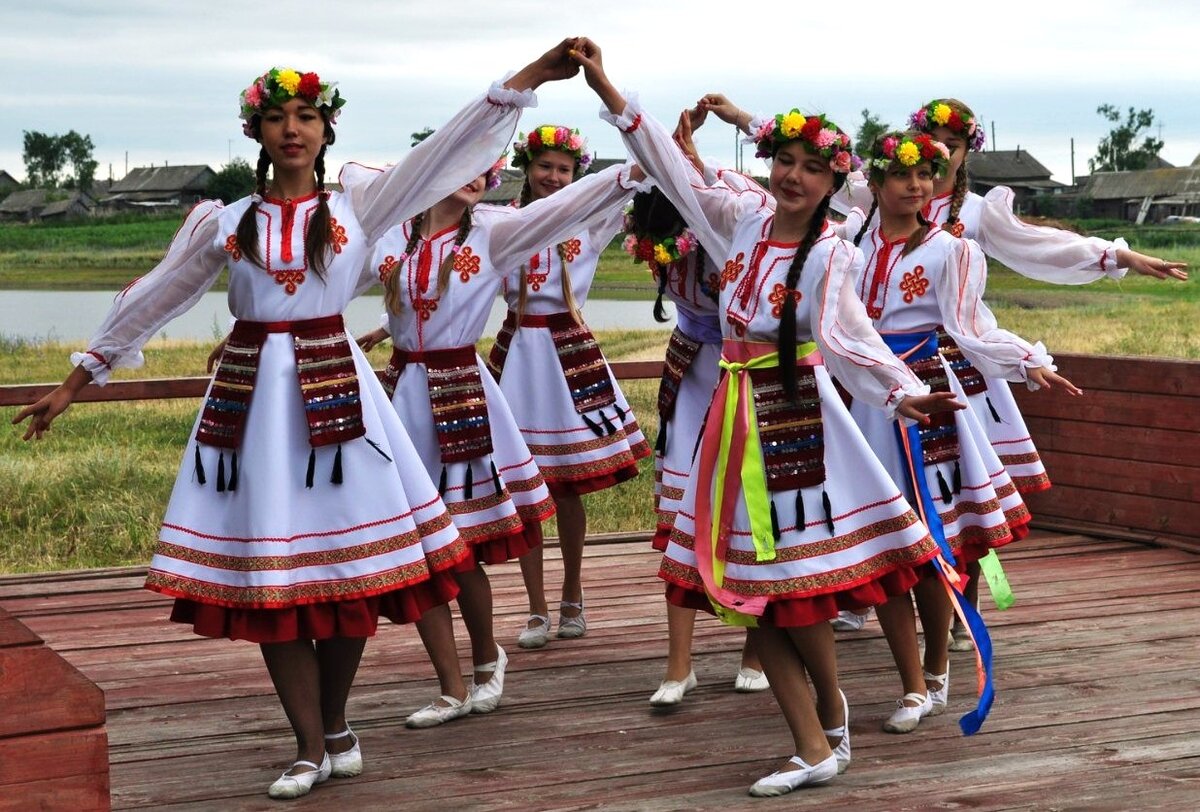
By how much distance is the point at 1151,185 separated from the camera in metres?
61.4

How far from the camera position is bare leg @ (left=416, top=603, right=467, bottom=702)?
4645 millimetres

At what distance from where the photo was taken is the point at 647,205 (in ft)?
16.6

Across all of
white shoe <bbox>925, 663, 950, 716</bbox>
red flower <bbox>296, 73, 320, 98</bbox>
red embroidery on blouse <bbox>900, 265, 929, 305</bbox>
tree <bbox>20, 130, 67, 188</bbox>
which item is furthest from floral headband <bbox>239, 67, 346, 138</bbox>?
tree <bbox>20, 130, 67, 188</bbox>

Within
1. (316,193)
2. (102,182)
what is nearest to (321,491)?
(316,193)

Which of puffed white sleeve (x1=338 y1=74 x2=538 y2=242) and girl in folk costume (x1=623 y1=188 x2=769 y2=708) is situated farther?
girl in folk costume (x1=623 y1=188 x2=769 y2=708)

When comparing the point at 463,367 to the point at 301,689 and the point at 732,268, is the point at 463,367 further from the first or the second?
the point at 301,689

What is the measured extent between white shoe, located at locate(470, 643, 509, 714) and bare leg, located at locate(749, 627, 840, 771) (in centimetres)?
102

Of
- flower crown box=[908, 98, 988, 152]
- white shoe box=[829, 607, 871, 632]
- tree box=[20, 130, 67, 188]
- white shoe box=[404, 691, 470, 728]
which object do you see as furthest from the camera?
tree box=[20, 130, 67, 188]

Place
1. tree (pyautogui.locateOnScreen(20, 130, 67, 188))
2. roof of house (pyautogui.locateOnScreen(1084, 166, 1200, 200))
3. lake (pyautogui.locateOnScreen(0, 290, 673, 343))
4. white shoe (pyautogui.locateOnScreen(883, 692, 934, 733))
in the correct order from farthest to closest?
tree (pyautogui.locateOnScreen(20, 130, 67, 188)) < roof of house (pyautogui.locateOnScreen(1084, 166, 1200, 200)) < lake (pyautogui.locateOnScreen(0, 290, 673, 343)) < white shoe (pyautogui.locateOnScreen(883, 692, 934, 733))

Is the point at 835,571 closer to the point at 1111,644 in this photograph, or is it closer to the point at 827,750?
the point at 827,750

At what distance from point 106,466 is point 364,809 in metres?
6.73

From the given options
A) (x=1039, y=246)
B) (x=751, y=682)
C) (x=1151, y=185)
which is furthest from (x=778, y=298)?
(x=1151, y=185)

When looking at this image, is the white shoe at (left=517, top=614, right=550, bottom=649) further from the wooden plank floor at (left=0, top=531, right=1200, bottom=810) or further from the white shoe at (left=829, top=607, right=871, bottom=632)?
the white shoe at (left=829, top=607, right=871, bottom=632)

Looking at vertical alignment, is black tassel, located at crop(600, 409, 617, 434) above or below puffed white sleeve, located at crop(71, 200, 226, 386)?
below
